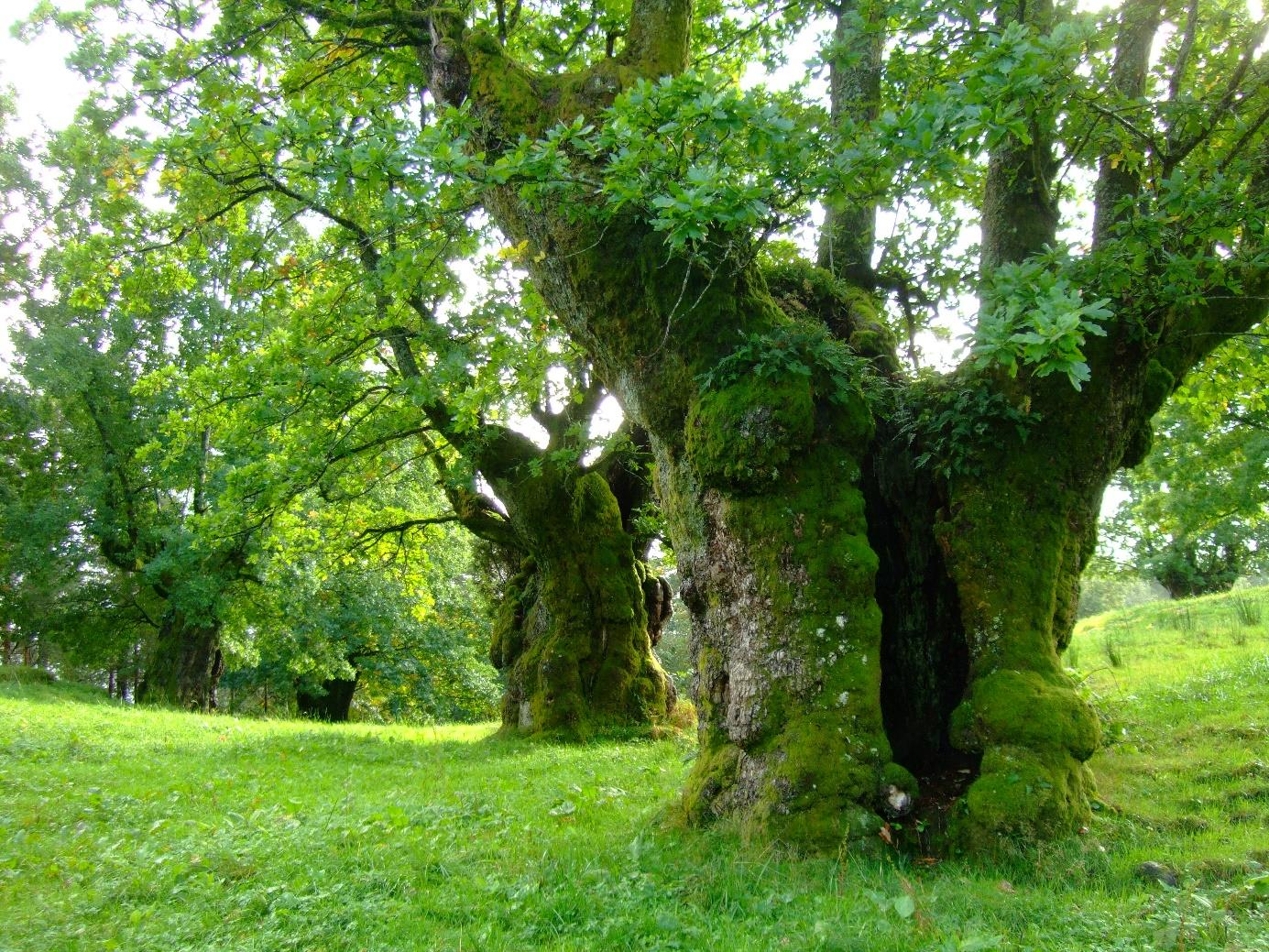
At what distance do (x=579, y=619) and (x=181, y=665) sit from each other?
1424 cm

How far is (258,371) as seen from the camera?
34.1 feet

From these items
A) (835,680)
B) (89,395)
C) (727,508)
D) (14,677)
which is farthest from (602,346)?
(14,677)

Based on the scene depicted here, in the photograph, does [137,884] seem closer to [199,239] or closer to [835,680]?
[835,680]

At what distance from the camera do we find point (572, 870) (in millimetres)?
4719

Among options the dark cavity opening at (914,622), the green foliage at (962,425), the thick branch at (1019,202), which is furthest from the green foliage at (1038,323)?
the thick branch at (1019,202)

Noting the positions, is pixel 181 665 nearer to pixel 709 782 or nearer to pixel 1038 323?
pixel 709 782

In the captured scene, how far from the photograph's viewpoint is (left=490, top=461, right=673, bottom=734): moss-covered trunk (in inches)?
484

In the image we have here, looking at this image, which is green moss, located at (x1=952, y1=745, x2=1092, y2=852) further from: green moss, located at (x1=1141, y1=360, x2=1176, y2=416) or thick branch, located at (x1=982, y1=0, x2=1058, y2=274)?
thick branch, located at (x1=982, y1=0, x2=1058, y2=274)

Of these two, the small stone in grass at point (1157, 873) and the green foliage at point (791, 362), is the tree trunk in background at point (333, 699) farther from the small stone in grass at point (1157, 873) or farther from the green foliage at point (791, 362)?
the small stone in grass at point (1157, 873)

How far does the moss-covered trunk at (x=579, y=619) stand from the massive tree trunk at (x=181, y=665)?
12270 millimetres

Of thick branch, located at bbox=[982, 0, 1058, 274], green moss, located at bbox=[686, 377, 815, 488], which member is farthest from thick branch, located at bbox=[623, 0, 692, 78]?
green moss, located at bbox=[686, 377, 815, 488]

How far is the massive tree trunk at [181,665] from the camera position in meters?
20.9

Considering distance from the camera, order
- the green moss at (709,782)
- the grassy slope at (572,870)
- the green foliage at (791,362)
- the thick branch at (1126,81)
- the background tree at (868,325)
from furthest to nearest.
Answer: the thick branch at (1126,81) < the green foliage at (791,362) < the green moss at (709,782) < the background tree at (868,325) < the grassy slope at (572,870)

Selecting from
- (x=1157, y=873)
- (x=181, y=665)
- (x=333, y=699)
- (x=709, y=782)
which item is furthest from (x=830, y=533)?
(x=333, y=699)
